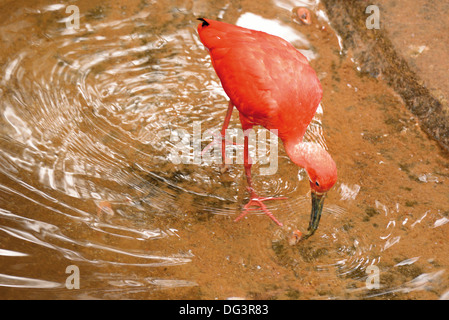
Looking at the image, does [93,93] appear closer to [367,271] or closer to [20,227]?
[20,227]

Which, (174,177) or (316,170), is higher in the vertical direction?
(316,170)

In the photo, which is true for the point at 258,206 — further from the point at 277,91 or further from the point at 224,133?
the point at 277,91

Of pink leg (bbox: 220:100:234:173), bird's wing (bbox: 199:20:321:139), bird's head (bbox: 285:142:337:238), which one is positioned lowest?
pink leg (bbox: 220:100:234:173)

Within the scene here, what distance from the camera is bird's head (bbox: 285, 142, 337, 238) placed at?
10.1ft

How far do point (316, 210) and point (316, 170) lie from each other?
30 cm

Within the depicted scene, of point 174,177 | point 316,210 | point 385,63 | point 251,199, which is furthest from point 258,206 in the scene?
point 385,63

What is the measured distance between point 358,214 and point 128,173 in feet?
5.15

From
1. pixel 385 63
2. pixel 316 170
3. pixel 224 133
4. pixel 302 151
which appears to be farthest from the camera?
pixel 385 63

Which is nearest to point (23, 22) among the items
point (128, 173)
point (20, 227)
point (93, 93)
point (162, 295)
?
point (93, 93)

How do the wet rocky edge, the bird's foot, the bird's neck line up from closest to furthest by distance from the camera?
1. the bird's neck
2. the bird's foot
3. the wet rocky edge

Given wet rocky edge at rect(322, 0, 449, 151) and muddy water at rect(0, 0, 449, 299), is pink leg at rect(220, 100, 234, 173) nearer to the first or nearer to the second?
muddy water at rect(0, 0, 449, 299)

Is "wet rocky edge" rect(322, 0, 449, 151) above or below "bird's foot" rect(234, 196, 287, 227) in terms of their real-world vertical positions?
above

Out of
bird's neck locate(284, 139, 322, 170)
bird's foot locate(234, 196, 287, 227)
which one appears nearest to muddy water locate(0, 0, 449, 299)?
bird's foot locate(234, 196, 287, 227)

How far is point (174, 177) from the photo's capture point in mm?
3662
